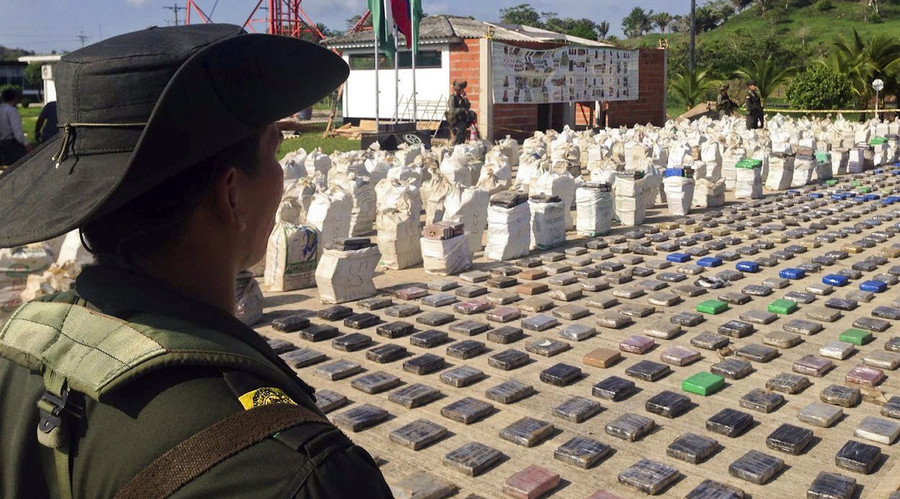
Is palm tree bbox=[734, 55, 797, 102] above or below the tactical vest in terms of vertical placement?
above

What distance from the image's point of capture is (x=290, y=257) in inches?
255

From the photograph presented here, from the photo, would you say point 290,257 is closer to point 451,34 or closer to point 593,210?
point 593,210

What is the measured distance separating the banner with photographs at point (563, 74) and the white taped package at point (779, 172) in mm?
8026

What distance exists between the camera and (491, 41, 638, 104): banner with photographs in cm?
1912

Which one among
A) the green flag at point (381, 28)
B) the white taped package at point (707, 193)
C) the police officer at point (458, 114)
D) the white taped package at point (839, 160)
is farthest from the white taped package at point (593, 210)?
the green flag at point (381, 28)

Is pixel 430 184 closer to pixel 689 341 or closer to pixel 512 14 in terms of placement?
pixel 689 341

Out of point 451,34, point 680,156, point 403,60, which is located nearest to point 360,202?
point 680,156

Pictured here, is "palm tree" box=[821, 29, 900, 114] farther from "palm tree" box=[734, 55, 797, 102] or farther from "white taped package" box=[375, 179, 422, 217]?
"white taped package" box=[375, 179, 422, 217]

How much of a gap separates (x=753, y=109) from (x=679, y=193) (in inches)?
338

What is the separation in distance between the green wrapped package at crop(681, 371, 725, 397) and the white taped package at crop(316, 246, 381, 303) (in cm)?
264

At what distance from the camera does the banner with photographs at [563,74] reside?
1912 cm

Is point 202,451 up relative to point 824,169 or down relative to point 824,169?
up

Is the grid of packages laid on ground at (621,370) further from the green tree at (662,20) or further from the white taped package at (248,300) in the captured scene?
the green tree at (662,20)

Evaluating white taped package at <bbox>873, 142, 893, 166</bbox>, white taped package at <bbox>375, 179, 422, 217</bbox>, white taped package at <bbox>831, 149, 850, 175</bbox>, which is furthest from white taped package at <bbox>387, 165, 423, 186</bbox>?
white taped package at <bbox>873, 142, 893, 166</bbox>
